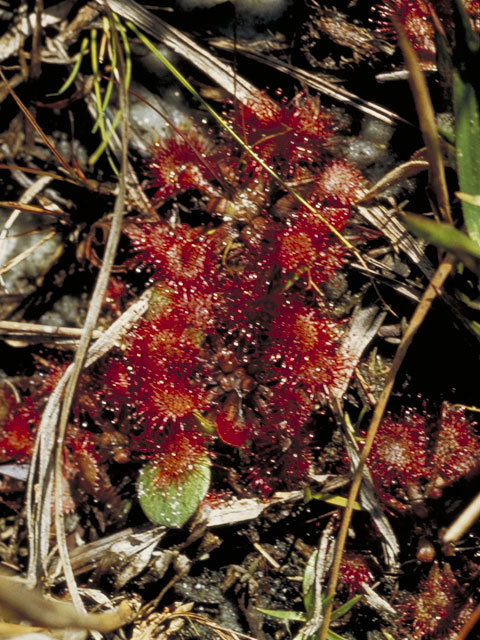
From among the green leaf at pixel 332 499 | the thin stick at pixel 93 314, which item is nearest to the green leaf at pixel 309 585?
the green leaf at pixel 332 499

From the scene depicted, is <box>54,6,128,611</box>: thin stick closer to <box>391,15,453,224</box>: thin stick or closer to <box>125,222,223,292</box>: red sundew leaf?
<box>125,222,223,292</box>: red sundew leaf

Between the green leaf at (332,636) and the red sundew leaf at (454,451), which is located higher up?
the red sundew leaf at (454,451)

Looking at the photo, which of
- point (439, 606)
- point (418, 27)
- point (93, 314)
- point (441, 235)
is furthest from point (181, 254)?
point (439, 606)

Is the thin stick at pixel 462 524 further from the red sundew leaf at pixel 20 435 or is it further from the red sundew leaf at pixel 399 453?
the red sundew leaf at pixel 20 435

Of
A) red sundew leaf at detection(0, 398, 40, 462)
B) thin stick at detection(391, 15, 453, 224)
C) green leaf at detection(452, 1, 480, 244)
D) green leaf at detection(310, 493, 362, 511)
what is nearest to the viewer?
thin stick at detection(391, 15, 453, 224)

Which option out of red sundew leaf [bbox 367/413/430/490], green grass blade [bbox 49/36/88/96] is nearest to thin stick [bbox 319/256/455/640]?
red sundew leaf [bbox 367/413/430/490]

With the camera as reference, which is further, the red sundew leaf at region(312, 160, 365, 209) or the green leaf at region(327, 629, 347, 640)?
the red sundew leaf at region(312, 160, 365, 209)
